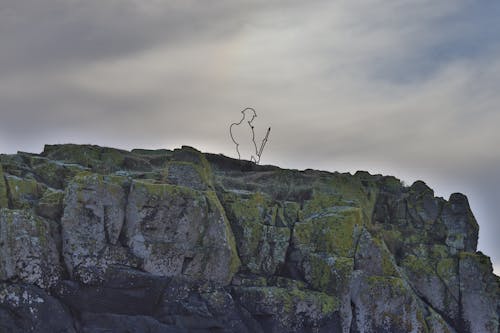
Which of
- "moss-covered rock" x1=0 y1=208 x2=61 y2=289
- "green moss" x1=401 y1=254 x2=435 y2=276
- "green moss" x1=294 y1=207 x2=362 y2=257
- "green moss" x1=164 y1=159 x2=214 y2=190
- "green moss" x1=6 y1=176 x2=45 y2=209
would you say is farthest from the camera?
"green moss" x1=401 y1=254 x2=435 y2=276

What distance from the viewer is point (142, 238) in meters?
51.9

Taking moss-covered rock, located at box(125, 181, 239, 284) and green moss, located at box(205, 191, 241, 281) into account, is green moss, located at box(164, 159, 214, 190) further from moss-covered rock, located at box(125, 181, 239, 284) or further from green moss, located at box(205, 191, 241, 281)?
moss-covered rock, located at box(125, 181, 239, 284)

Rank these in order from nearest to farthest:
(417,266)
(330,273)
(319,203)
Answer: (330,273), (319,203), (417,266)

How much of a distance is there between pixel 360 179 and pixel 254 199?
12063 millimetres

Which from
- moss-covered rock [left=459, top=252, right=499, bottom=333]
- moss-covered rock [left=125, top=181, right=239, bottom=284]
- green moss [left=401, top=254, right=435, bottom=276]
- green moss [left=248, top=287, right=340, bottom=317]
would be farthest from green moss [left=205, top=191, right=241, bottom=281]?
moss-covered rock [left=459, top=252, right=499, bottom=333]

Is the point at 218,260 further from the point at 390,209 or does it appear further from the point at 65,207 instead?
the point at 390,209

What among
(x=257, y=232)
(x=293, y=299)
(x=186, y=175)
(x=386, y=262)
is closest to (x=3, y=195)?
(x=186, y=175)

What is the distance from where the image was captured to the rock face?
4891 cm

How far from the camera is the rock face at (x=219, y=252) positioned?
1925 inches

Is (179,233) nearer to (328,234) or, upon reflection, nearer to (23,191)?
(23,191)

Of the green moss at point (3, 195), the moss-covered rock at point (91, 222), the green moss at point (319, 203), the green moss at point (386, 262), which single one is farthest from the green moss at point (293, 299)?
the green moss at point (3, 195)

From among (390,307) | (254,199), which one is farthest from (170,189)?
(390,307)

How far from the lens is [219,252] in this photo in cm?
5416

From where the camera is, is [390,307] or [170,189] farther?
[390,307]
